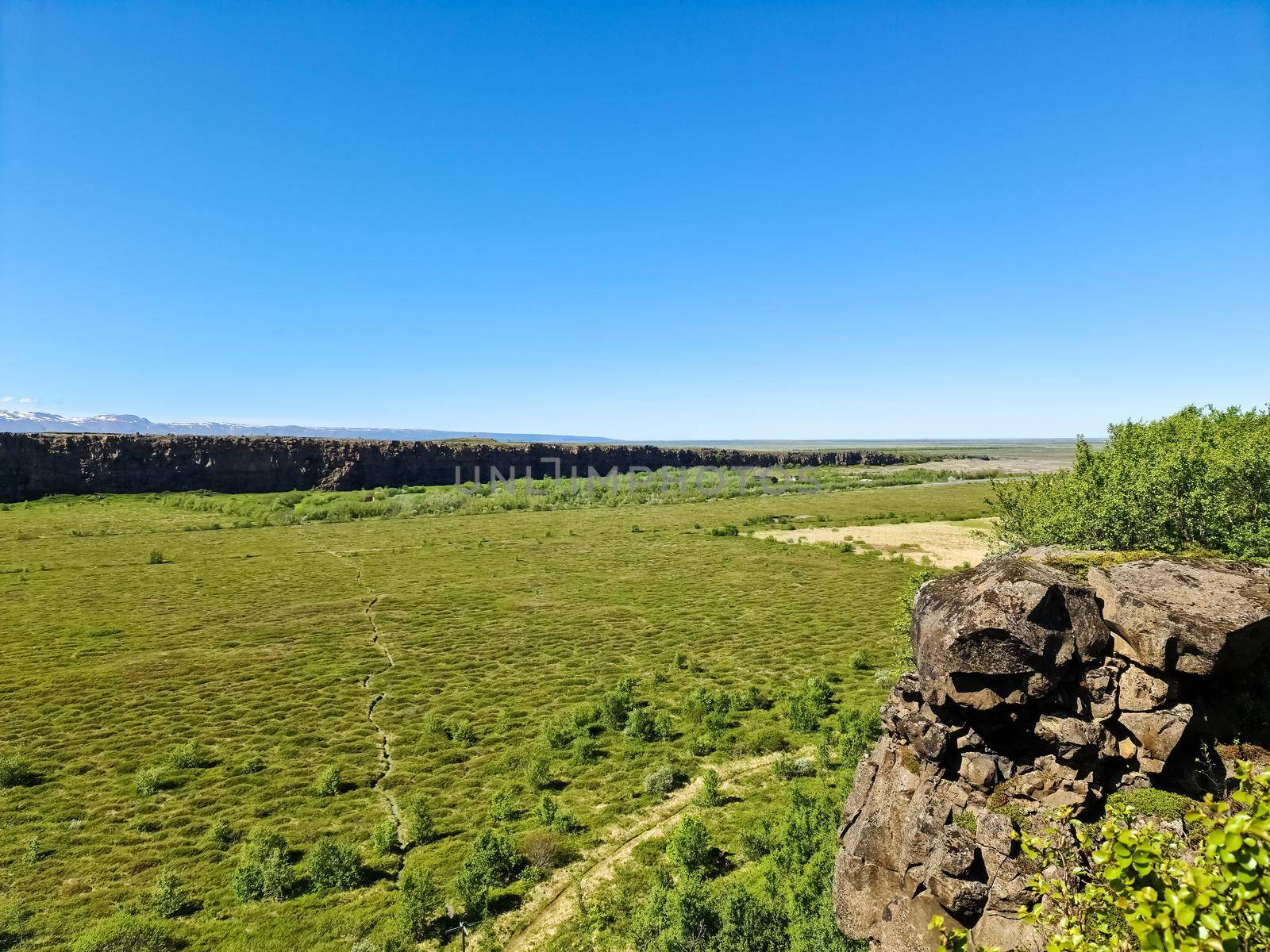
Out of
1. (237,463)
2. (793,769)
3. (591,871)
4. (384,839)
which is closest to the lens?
(591,871)

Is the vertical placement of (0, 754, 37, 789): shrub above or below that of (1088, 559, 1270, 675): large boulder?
below

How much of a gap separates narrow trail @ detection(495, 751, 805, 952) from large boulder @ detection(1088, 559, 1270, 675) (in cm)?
1189

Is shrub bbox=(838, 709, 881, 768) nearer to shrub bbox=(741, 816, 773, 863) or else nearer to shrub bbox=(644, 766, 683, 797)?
shrub bbox=(741, 816, 773, 863)

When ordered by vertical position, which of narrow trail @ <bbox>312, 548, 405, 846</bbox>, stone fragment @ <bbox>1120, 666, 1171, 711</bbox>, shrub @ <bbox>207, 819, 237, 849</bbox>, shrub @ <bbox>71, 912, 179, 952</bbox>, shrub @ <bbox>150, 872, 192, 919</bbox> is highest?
stone fragment @ <bbox>1120, 666, 1171, 711</bbox>

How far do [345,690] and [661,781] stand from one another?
16.0 m

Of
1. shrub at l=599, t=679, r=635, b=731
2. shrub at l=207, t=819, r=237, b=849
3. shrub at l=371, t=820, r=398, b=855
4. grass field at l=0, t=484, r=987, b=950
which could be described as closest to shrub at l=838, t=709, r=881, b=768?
grass field at l=0, t=484, r=987, b=950

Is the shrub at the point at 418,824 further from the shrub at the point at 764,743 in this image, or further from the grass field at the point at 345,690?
the shrub at the point at 764,743

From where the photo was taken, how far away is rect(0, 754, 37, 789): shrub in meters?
18.2

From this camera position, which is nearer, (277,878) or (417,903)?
(417,903)

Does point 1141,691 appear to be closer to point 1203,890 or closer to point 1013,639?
point 1013,639

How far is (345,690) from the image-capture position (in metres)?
26.4

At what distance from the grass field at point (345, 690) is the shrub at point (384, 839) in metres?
0.22

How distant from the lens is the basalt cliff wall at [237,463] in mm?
90062

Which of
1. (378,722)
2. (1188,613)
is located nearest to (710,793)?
(1188,613)
